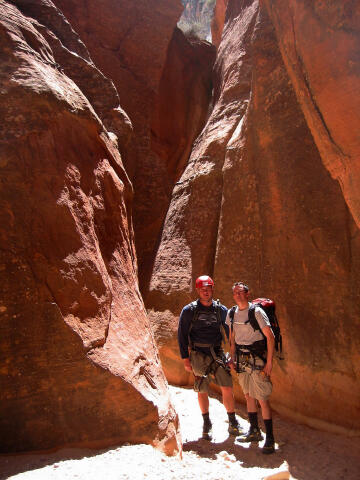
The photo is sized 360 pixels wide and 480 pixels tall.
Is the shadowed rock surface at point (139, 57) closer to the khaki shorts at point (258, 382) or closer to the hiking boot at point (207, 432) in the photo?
the hiking boot at point (207, 432)

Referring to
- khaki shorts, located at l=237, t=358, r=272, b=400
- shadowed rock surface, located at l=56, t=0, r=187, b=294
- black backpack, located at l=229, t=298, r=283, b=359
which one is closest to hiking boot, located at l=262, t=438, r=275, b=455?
khaki shorts, located at l=237, t=358, r=272, b=400

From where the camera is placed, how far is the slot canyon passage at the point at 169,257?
3.61 m

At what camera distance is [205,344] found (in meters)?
4.65

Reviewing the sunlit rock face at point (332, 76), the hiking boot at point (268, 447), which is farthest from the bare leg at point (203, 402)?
the sunlit rock face at point (332, 76)

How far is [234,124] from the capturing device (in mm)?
9055

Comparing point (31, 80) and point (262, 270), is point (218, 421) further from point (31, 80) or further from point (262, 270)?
point (31, 80)

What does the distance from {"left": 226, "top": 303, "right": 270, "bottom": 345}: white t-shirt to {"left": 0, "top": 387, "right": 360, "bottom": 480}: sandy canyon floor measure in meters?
1.18

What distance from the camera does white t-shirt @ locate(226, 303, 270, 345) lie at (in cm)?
430

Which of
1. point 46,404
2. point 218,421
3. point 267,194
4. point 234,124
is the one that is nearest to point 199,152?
point 234,124

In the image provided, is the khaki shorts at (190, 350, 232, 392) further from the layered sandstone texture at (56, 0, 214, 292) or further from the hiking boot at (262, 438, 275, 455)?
the layered sandstone texture at (56, 0, 214, 292)

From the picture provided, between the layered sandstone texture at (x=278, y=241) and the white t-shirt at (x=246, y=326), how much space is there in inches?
62.9

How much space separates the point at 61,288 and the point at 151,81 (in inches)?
404

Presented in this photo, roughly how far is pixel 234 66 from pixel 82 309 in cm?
833

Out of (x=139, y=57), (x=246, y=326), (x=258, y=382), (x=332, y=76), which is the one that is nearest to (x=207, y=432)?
(x=258, y=382)
